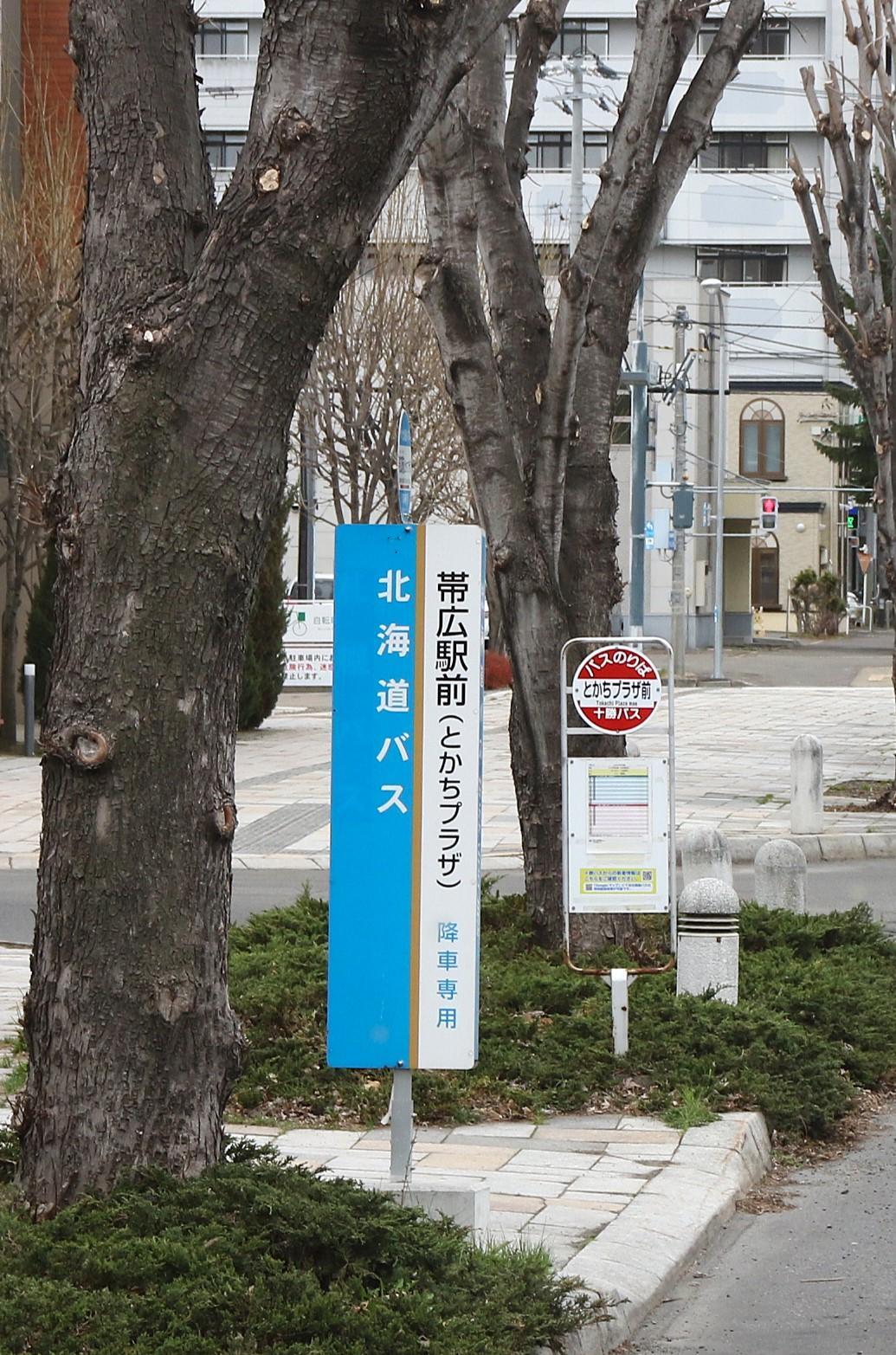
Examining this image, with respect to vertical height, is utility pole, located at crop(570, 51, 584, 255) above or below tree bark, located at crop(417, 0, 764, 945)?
above

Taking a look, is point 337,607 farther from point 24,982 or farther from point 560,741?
point 24,982

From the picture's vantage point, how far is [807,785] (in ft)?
53.6

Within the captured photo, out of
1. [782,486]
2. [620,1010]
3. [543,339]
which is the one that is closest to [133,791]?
[620,1010]

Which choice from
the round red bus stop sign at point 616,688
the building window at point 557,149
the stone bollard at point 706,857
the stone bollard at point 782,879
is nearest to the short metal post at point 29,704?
the stone bollard at point 782,879

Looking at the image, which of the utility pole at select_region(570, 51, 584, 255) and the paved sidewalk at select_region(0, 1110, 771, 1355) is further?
the utility pole at select_region(570, 51, 584, 255)

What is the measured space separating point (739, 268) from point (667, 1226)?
67011mm

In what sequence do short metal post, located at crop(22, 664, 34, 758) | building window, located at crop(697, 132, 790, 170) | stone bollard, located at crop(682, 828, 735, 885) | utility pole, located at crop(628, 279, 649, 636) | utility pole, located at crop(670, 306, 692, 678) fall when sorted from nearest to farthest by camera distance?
stone bollard, located at crop(682, 828, 735, 885), short metal post, located at crop(22, 664, 34, 758), utility pole, located at crop(628, 279, 649, 636), utility pole, located at crop(670, 306, 692, 678), building window, located at crop(697, 132, 790, 170)

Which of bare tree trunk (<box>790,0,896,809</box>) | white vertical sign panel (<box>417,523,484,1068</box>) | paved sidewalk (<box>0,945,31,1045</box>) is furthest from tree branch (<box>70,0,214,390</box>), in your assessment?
bare tree trunk (<box>790,0,896,809</box>)

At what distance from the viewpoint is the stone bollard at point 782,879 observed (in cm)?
1080

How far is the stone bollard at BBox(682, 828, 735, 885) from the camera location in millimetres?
9609

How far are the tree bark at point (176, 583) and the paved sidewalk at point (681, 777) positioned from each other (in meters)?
8.43

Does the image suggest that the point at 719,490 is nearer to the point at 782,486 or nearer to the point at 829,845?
the point at 782,486

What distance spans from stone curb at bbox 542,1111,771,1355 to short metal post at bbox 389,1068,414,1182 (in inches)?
20.5

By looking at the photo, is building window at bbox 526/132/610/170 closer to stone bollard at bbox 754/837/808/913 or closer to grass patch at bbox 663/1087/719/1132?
stone bollard at bbox 754/837/808/913
